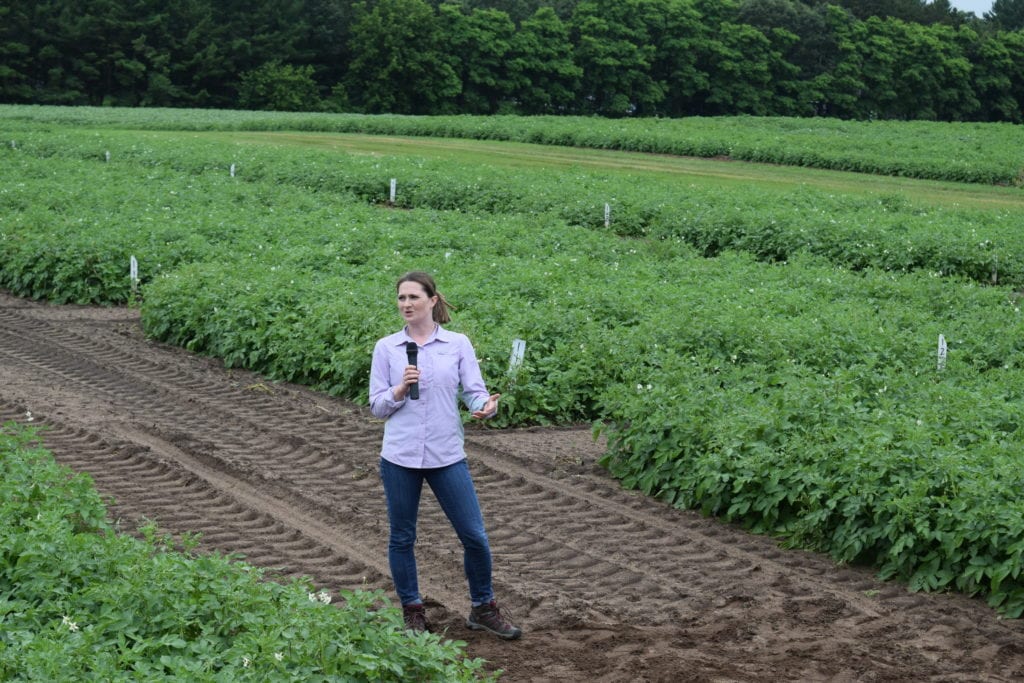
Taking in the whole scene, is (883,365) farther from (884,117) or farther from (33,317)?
(884,117)

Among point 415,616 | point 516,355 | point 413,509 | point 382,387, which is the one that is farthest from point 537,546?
point 516,355

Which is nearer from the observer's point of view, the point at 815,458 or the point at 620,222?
the point at 815,458

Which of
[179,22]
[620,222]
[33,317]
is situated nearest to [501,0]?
[179,22]

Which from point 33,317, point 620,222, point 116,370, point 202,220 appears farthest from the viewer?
point 620,222

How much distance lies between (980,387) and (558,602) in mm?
4829

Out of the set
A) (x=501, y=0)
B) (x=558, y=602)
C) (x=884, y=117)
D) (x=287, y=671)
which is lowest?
(x=558, y=602)

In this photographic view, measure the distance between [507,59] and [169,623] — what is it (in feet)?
274

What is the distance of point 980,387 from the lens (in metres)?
10.6

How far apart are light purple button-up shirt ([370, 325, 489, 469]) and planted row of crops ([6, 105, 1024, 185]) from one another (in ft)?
116

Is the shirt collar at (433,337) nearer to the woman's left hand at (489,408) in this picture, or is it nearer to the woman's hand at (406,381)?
the woman's hand at (406,381)

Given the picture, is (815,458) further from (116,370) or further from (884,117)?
(884,117)

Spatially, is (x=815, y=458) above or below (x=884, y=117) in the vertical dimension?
below

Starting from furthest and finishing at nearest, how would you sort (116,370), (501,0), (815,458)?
(501,0), (116,370), (815,458)

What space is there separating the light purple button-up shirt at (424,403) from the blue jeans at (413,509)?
82 mm
